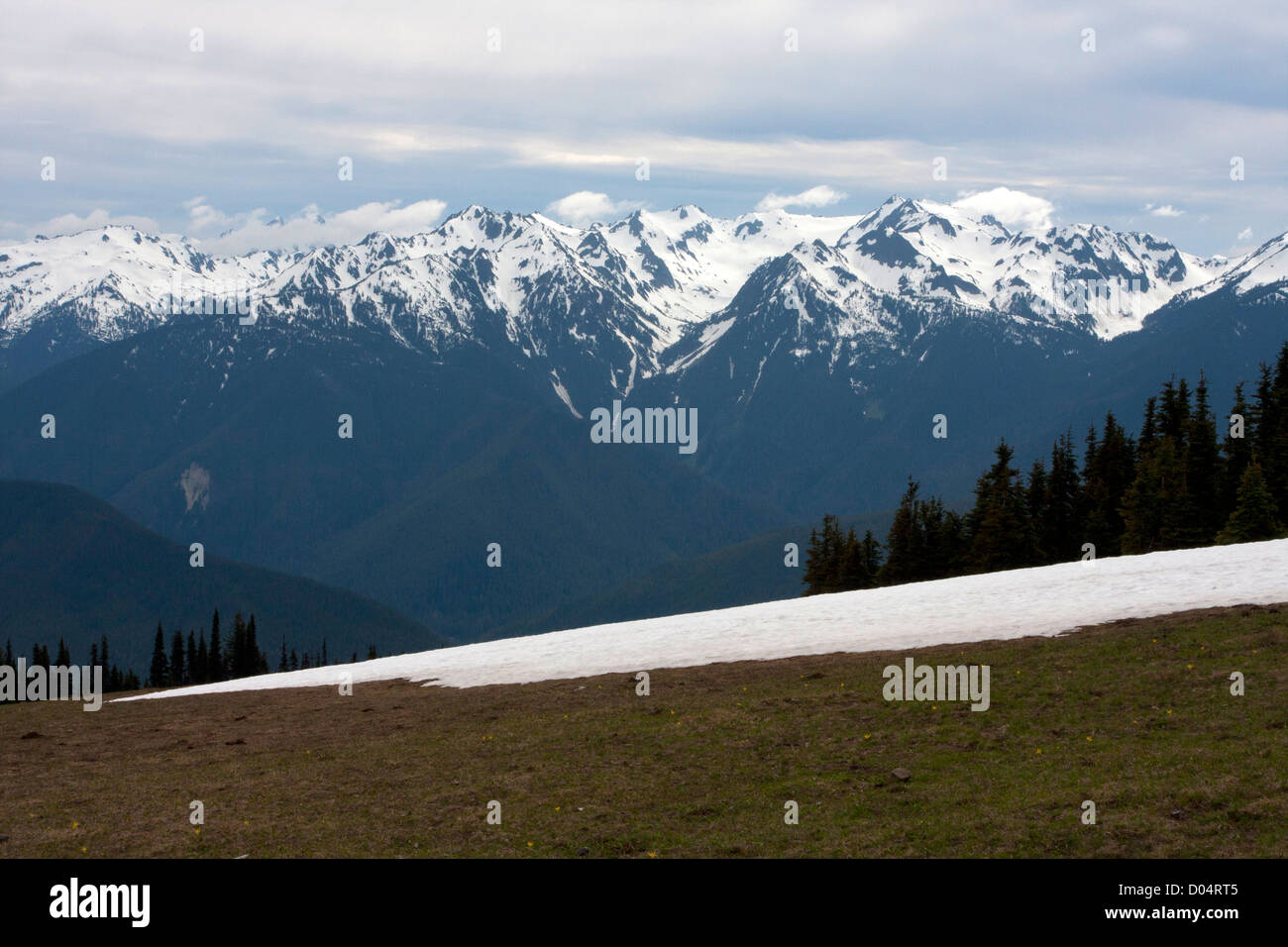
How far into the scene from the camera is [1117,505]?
8488 cm

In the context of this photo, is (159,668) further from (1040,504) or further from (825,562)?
(1040,504)

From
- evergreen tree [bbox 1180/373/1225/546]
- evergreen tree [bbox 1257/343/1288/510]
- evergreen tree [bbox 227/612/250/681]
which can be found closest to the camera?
evergreen tree [bbox 1257/343/1288/510]

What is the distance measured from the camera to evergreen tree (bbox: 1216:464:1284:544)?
213ft

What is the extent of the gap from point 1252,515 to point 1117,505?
1919 centimetres

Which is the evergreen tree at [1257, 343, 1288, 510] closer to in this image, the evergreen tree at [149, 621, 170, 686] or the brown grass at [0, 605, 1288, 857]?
the brown grass at [0, 605, 1288, 857]

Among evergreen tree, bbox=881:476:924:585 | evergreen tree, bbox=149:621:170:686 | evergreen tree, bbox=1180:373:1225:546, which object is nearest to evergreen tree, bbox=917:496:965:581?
evergreen tree, bbox=881:476:924:585

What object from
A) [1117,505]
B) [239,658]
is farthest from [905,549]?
[239,658]

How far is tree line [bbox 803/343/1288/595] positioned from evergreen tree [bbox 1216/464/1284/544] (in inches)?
2.5

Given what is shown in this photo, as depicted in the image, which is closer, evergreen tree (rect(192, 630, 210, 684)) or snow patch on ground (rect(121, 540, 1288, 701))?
snow patch on ground (rect(121, 540, 1288, 701))

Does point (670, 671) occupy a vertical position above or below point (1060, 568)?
below
